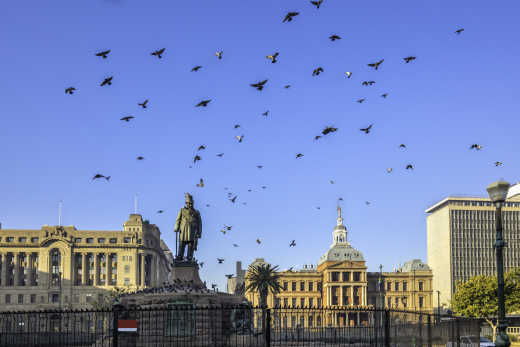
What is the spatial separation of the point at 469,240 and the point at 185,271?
13135 centimetres

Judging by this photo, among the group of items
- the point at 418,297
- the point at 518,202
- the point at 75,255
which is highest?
the point at 518,202

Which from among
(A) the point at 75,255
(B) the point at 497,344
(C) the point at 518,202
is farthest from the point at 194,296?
(C) the point at 518,202

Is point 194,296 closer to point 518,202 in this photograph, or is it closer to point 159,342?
point 159,342

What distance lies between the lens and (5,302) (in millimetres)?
121938

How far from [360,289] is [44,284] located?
6134 centimetres

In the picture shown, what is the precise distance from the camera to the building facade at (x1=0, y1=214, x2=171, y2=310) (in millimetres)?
122188

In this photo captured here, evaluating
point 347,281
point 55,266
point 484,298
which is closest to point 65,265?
point 55,266

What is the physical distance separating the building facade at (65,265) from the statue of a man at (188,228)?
91675 mm

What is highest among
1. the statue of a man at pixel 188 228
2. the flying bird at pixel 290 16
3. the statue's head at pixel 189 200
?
the flying bird at pixel 290 16

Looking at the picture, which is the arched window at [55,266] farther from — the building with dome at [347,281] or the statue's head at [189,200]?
the statue's head at [189,200]

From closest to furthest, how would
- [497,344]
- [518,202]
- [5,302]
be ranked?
[497,344], [5,302], [518,202]

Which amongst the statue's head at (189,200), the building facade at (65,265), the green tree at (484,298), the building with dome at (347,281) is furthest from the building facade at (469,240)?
the statue's head at (189,200)

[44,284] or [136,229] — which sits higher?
[136,229]

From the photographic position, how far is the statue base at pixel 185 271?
32.6 meters
